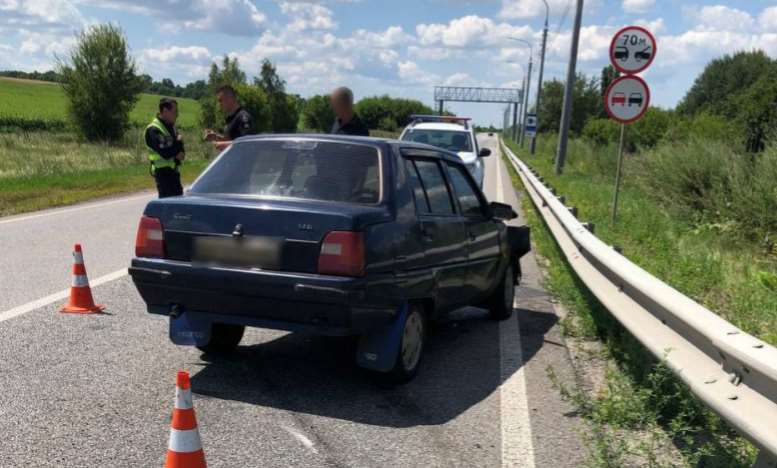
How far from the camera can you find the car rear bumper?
4.36 m

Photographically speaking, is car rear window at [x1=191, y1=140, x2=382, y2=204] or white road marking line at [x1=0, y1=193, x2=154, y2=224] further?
white road marking line at [x1=0, y1=193, x2=154, y2=224]

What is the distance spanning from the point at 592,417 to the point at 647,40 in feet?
27.7

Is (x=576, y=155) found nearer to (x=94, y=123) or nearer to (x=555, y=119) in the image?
(x=94, y=123)

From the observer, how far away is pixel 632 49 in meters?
11.5

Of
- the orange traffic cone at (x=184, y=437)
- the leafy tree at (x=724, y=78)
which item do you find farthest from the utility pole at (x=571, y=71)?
the leafy tree at (x=724, y=78)

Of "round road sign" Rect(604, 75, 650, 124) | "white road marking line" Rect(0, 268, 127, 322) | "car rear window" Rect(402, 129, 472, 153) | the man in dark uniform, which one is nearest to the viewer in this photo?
"white road marking line" Rect(0, 268, 127, 322)

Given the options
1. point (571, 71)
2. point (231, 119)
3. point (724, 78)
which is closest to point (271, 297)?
point (231, 119)

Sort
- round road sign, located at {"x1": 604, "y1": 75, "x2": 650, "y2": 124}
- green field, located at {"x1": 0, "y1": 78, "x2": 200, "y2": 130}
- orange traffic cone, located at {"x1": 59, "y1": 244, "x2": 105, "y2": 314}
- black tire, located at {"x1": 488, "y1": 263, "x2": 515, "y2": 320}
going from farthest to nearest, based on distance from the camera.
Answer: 1. green field, located at {"x1": 0, "y1": 78, "x2": 200, "y2": 130}
2. round road sign, located at {"x1": 604, "y1": 75, "x2": 650, "y2": 124}
3. black tire, located at {"x1": 488, "y1": 263, "x2": 515, "y2": 320}
4. orange traffic cone, located at {"x1": 59, "y1": 244, "x2": 105, "y2": 314}

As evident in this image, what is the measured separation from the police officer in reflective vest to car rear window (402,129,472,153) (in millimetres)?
7989

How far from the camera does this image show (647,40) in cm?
1134

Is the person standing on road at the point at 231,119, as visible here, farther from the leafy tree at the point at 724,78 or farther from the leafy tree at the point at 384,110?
the leafy tree at the point at 384,110

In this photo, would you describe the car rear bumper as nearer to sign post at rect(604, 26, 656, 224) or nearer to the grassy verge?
sign post at rect(604, 26, 656, 224)

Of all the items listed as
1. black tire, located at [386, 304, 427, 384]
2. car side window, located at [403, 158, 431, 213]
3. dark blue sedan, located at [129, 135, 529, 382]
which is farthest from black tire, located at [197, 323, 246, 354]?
car side window, located at [403, 158, 431, 213]

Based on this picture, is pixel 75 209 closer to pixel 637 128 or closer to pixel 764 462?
pixel 764 462
